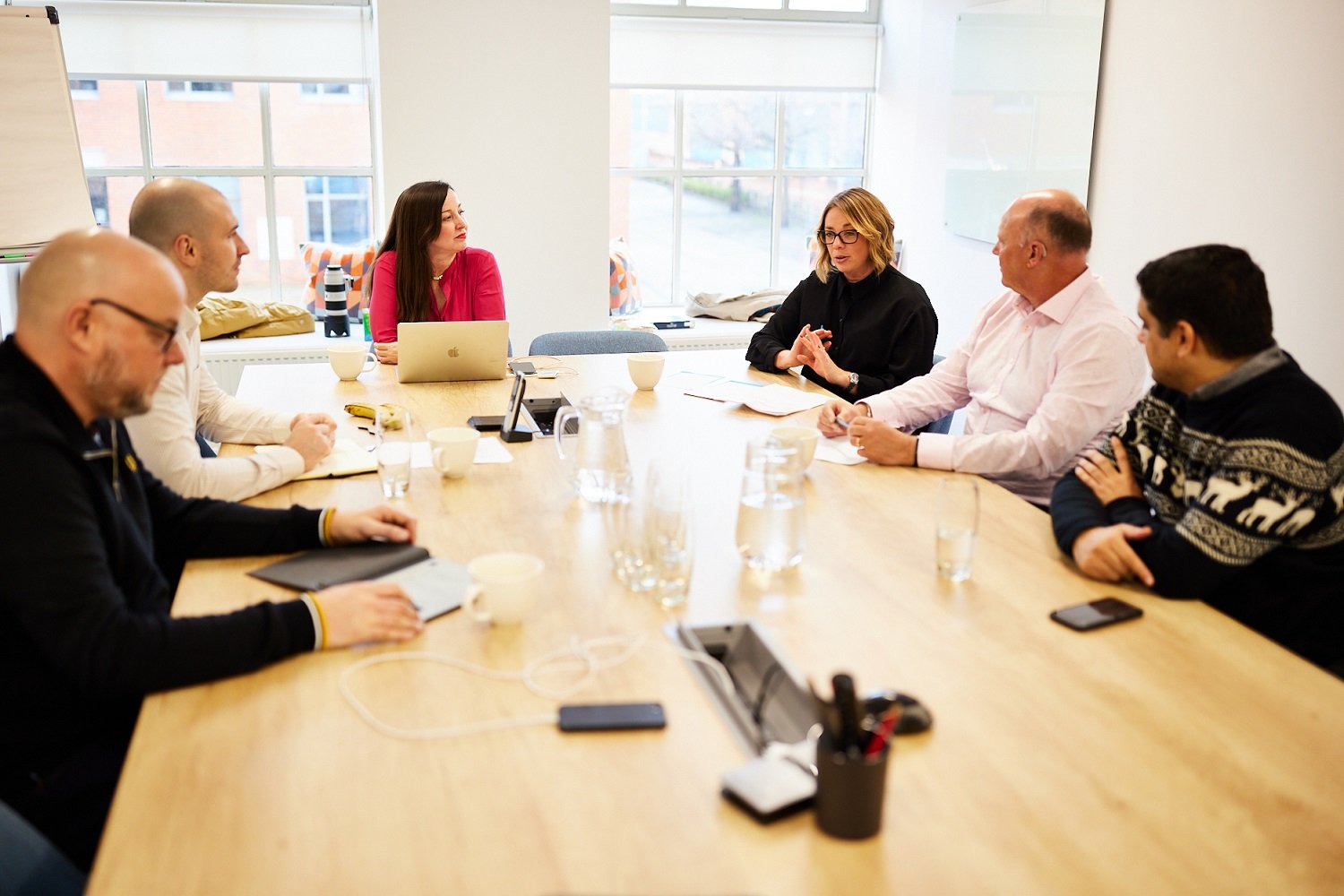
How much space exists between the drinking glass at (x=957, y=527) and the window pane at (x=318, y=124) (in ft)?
15.0

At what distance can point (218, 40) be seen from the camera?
523 cm

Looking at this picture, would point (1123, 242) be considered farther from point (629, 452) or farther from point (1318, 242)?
point (629, 452)

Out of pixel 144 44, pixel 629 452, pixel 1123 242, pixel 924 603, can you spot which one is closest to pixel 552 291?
pixel 144 44

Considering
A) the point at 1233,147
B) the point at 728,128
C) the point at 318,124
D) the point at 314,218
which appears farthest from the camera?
the point at 728,128

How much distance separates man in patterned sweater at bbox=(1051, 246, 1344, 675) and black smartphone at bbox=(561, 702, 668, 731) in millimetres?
874

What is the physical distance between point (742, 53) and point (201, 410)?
4.08 m

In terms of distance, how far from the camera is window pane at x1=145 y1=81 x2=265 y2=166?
543 centimetres

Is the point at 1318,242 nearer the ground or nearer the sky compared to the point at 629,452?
nearer the sky

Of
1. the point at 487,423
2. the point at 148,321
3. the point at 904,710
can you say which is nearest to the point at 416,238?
the point at 487,423

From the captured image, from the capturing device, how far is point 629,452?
2561mm

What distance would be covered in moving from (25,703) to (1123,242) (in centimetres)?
404

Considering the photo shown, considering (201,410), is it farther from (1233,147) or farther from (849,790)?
(1233,147)

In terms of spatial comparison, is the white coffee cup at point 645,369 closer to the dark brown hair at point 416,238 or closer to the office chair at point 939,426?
the office chair at point 939,426

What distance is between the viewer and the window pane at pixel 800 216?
6.49 m
